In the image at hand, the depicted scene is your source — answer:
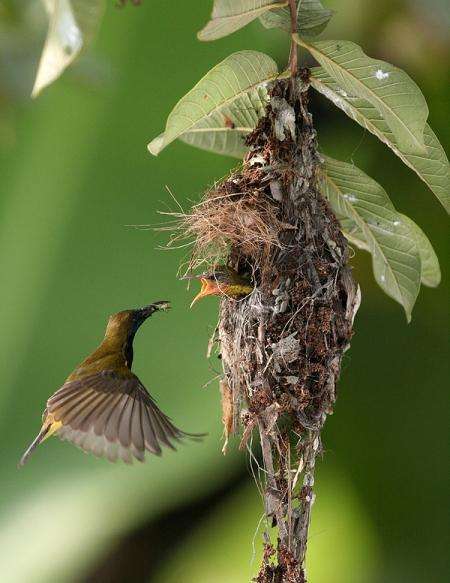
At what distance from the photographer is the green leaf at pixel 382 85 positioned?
56.4 inches

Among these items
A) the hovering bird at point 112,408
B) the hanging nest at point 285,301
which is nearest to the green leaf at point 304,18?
the hanging nest at point 285,301

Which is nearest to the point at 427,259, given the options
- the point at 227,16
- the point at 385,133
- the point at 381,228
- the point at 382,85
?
the point at 381,228

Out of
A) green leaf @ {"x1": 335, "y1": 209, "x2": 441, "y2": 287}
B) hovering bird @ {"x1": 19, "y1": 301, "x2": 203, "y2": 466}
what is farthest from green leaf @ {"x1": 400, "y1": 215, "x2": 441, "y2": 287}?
hovering bird @ {"x1": 19, "y1": 301, "x2": 203, "y2": 466}

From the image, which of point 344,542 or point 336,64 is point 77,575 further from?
point 336,64

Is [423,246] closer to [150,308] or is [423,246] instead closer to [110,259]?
[150,308]

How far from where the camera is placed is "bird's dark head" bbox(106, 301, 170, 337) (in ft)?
7.26

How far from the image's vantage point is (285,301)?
1669mm

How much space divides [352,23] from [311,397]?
1390mm

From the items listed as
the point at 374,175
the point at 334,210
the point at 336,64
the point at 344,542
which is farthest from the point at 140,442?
the point at 374,175

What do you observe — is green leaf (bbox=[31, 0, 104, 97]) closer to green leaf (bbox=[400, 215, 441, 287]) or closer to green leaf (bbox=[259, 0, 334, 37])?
green leaf (bbox=[259, 0, 334, 37])

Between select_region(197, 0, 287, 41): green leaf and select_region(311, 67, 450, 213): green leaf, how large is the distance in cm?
32

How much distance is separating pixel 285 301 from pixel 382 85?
42cm

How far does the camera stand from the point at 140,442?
1902 millimetres

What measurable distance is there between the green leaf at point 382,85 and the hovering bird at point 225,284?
41cm
